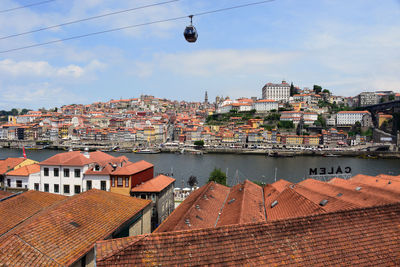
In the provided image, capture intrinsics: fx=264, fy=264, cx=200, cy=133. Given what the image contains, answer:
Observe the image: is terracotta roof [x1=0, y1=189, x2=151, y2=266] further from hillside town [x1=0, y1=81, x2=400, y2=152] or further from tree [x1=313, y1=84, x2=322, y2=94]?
tree [x1=313, y1=84, x2=322, y2=94]

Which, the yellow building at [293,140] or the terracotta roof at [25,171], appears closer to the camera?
the terracotta roof at [25,171]

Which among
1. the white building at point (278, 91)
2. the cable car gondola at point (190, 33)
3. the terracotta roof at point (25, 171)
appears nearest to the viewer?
the cable car gondola at point (190, 33)

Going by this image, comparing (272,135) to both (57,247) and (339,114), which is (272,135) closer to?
(339,114)

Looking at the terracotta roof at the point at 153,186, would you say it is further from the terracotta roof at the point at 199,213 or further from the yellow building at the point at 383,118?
the yellow building at the point at 383,118

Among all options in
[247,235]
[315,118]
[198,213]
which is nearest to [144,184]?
[198,213]

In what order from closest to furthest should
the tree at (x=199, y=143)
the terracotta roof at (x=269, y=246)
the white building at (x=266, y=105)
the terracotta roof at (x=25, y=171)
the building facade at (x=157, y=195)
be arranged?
the terracotta roof at (x=269, y=246), the building facade at (x=157, y=195), the terracotta roof at (x=25, y=171), the tree at (x=199, y=143), the white building at (x=266, y=105)

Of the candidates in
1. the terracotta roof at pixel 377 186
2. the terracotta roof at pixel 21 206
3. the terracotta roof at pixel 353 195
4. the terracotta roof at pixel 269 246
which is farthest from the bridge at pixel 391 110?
the terracotta roof at pixel 21 206

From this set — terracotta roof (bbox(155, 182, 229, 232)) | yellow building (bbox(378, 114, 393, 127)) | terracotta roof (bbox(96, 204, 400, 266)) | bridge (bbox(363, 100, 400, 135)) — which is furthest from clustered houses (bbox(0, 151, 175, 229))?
yellow building (bbox(378, 114, 393, 127))
